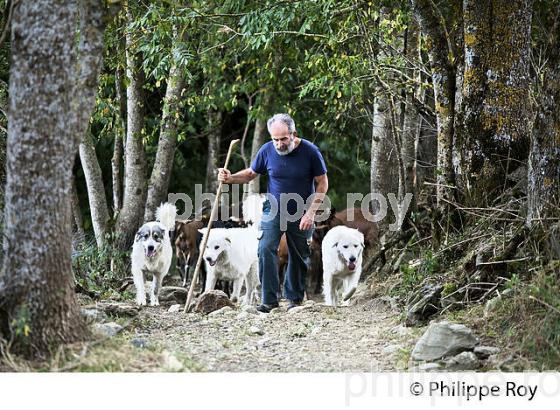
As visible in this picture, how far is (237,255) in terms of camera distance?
47.4 ft

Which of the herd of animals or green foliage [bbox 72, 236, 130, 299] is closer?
the herd of animals

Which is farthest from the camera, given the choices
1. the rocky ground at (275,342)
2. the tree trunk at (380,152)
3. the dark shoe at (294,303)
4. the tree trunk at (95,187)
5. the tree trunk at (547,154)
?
the tree trunk at (95,187)

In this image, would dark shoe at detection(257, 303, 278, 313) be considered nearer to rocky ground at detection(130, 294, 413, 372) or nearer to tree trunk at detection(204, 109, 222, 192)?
rocky ground at detection(130, 294, 413, 372)

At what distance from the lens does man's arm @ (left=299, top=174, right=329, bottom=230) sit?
11477 mm

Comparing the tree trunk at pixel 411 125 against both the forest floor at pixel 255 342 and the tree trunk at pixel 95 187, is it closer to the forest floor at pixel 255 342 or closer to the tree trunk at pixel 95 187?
the forest floor at pixel 255 342

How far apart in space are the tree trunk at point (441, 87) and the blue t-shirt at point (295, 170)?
57.6 inches

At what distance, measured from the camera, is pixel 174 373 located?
24.4 feet

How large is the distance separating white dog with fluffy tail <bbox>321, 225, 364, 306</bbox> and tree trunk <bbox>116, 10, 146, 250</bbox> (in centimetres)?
470

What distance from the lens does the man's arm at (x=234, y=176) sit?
456 inches

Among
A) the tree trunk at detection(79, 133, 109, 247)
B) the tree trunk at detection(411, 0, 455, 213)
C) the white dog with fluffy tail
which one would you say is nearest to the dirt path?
the white dog with fluffy tail

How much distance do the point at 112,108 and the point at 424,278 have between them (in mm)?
7209

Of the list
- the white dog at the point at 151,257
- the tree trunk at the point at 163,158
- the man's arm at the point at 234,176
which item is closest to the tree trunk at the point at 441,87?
the man's arm at the point at 234,176
